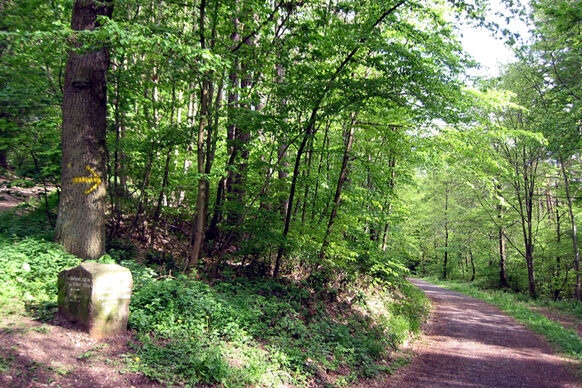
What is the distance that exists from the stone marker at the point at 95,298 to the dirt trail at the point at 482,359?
4839mm

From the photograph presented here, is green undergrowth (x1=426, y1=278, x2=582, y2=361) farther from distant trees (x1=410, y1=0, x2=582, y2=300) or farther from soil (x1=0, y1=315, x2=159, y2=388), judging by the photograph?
soil (x1=0, y1=315, x2=159, y2=388)

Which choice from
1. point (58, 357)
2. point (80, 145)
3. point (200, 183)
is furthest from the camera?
point (200, 183)

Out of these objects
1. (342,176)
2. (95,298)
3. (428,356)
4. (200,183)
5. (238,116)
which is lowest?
(428,356)

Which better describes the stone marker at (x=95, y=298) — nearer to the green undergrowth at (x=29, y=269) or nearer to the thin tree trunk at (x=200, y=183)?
the green undergrowth at (x=29, y=269)

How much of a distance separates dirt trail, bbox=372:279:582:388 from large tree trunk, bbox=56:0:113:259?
20.8 feet

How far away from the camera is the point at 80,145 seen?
5887 millimetres

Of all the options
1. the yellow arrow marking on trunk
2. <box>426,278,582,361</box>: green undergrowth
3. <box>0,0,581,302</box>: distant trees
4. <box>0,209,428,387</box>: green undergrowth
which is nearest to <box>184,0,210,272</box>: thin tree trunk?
<box>0,0,581,302</box>: distant trees

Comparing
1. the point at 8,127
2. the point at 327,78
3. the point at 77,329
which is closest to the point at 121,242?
the point at 8,127

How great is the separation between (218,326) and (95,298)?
6.59 ft

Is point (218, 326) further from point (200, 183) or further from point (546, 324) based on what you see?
point (546, 324)

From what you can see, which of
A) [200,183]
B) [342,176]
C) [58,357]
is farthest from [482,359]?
[58,357]

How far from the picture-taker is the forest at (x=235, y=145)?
5539 mm

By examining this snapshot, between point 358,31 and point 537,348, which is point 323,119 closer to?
point 358,31

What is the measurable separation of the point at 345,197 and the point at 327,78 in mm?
4363
